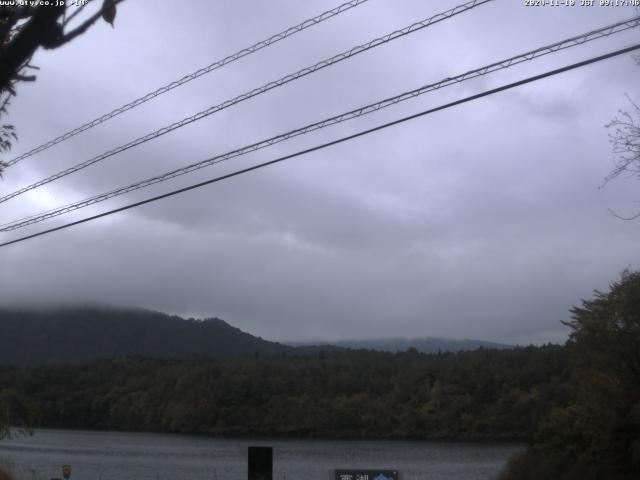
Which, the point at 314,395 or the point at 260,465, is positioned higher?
the point at 314,395

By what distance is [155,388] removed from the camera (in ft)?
280

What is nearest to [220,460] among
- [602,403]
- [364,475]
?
[602,403]

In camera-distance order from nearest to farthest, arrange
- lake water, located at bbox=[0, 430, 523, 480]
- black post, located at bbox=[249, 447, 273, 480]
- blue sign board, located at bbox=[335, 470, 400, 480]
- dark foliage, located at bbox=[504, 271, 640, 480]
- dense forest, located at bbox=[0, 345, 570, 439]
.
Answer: blue sign board, located at bbox=[335, 470, 400, 480]
black post, located at bbox=[249, 447, 273, 480]
dark foliage, located at bbox=[504, 271, 640, 480]
lake water, located at bbox=[0, 430, 523, 480]
dense forest, located at bbox=[0, 345, 570, 439]

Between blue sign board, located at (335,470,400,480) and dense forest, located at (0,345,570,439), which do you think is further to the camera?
dense forest, located at (0,345,570,439)

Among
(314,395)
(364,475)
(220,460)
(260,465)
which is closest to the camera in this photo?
(364,475)

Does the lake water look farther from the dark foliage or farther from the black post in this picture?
the black post

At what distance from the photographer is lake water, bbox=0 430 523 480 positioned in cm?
3544

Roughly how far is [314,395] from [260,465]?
230 feet

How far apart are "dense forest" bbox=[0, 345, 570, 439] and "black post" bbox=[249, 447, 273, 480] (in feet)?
173

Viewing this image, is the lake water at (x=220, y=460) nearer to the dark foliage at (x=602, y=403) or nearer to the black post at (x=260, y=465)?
the dark foliage at (x=602, y=403)

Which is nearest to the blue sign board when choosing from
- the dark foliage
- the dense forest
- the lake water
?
the dark foliage

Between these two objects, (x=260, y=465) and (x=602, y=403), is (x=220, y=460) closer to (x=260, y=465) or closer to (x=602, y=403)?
(x=602, y=403)

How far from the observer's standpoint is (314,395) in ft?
271

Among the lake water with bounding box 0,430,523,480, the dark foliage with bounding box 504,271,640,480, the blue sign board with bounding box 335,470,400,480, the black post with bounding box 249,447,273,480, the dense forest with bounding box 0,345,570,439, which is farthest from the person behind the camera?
the dense forest with bounding box 0,345,570,439
